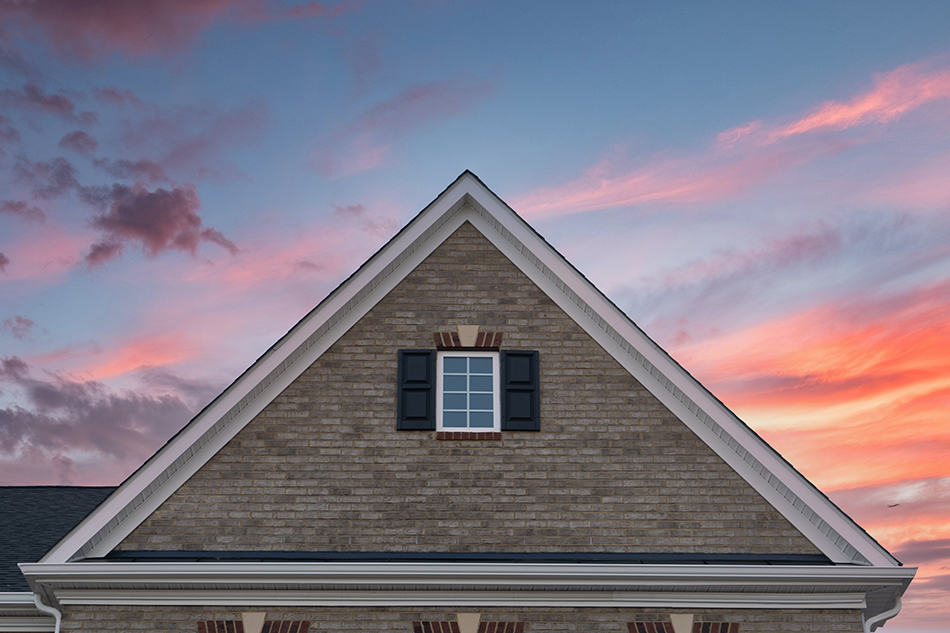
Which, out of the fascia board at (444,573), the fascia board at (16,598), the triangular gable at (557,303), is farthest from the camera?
the fascia board at (16,598)

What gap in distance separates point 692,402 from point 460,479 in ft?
11.7

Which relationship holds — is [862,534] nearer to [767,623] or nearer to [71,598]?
[767,623]

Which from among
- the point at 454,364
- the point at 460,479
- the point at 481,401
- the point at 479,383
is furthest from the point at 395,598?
the point at 454,364

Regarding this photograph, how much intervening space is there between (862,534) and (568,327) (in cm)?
499

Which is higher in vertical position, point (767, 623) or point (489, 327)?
point (489, 327)

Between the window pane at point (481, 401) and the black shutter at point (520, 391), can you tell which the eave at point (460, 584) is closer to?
the black shutter at point (520, 391)

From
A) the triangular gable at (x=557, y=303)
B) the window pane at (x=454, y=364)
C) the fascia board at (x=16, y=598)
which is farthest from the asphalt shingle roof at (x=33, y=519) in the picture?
the window pane at (x=454, y=364)

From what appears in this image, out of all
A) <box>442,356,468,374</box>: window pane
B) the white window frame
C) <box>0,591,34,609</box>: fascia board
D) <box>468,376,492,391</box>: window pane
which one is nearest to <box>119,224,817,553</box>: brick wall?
the white window frame

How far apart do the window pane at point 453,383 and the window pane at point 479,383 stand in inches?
4.7

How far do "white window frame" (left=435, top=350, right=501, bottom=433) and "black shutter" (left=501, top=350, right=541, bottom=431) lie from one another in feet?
0.31

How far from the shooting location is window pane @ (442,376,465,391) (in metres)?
13.1

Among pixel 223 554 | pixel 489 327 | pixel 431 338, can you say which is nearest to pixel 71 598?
pixel 223 554

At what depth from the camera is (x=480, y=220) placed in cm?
1391

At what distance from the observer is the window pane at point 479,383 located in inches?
516
